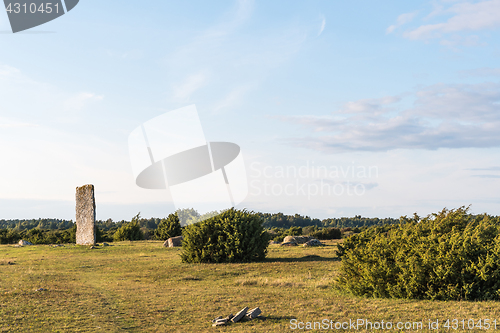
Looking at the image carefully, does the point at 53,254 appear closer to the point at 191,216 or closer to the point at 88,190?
the point at 88,190

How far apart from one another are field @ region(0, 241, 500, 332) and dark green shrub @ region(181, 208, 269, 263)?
4.54 ft

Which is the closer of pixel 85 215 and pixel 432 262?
pixel 432 262

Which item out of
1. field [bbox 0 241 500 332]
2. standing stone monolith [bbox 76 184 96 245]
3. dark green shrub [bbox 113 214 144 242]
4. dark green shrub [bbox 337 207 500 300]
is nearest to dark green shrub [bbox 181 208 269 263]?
field [bbox 0 241 500 332]

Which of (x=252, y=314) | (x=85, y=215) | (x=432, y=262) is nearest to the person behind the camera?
(x=252, y=314)

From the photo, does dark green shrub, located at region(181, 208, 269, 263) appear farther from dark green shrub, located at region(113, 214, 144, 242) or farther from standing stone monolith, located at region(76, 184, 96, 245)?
dark green shrub, located at region(113, 214, 144, 242)

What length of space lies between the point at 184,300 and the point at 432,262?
6103 millimetres

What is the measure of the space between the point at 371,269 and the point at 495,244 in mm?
2951

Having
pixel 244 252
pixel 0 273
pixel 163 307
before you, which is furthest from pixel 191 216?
pixel 163 307

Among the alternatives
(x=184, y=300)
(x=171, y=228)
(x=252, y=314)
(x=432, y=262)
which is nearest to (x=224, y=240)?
(x=184, y=300)

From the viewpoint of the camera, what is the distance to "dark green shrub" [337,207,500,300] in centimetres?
944

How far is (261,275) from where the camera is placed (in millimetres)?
14789

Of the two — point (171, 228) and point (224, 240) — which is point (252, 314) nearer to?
point (224, 240)

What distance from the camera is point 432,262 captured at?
959cm

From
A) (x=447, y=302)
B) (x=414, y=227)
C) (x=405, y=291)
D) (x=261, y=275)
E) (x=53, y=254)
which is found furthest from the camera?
(x=53, y=254)
